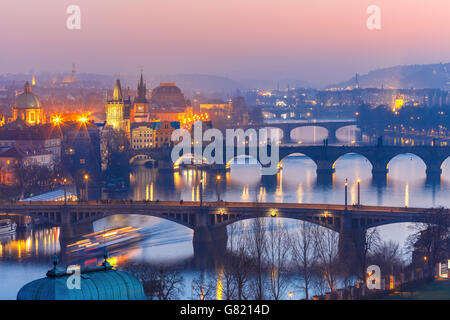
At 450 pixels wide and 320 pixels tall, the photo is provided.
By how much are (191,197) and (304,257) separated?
11.9 metres

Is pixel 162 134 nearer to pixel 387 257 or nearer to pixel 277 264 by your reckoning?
pixel 277 264

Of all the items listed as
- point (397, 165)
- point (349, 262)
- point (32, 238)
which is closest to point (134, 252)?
point (32, 238)

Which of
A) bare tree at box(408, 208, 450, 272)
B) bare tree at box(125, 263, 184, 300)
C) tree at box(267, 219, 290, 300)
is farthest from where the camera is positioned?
bare tree at box(408, 208, 450, 272)

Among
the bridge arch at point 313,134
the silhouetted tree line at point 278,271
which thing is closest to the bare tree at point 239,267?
the silhouetted tree line at point 278,271

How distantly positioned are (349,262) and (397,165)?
78.0 feet

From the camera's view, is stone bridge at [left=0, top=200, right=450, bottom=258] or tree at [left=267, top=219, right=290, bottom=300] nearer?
tree at [left=267, top=219, right=290, bottom=300]

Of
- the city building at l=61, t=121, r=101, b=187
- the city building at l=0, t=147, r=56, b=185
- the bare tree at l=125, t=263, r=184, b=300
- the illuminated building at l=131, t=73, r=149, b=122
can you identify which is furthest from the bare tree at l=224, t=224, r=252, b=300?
the illuminated building at l=131, t=73, r=149, b=122

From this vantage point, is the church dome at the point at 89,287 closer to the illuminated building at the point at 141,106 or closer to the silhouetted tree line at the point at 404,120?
the illuminated building at the point at 141,106

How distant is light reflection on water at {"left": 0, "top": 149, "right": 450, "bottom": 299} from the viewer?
18094 mm

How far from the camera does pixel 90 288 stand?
8367 mm

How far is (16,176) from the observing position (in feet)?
94.8

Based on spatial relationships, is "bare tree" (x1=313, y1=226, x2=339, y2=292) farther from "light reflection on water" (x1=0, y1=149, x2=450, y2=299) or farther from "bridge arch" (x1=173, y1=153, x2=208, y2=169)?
"bridge arch" (x1=173, y1=153, x2=208, y2=169)

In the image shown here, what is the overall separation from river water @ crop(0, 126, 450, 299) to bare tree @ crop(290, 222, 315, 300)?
5.85 feet

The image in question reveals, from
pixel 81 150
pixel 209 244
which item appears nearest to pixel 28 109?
pixel 81 150
